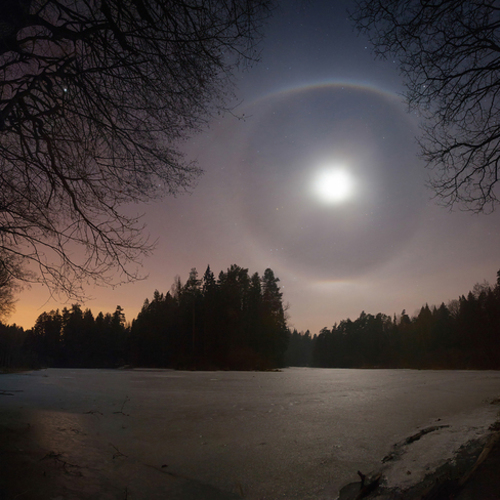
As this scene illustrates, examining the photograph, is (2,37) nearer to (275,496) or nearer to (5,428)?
(5,428)

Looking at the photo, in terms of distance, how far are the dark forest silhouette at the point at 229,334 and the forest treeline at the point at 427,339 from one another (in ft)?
0.54

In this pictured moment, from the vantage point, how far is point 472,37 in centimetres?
353

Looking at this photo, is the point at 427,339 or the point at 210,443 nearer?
the point at 210,443

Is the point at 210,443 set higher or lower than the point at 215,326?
lower

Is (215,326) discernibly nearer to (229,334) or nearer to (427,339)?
(229,334)

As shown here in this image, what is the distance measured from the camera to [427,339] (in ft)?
213

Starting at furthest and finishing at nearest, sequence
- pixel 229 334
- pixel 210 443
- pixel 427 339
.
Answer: pixel 427 339 < pixel 229 334 < pixel 210 443

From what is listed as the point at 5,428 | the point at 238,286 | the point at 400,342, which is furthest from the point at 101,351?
the point at 5,428

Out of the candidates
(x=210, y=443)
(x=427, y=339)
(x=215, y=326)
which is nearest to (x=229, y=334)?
(x=215, y=326)

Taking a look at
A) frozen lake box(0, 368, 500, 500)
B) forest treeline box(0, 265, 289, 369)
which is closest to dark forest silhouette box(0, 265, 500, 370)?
forest treeline box(0, 265, 289, 369)

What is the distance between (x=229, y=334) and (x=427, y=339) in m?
46.2

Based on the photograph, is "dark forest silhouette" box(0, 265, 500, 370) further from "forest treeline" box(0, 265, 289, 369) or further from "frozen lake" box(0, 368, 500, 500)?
"frozen lake" box(0, 368, 500, 500)

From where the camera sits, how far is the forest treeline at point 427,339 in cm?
4825

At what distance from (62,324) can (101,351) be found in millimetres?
14636
